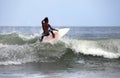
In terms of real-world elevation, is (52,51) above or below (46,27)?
below

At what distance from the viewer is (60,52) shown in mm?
16594

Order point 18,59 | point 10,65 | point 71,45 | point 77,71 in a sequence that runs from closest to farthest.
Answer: point 77,71 < point 10,65 < point 18,59 < point 71,45

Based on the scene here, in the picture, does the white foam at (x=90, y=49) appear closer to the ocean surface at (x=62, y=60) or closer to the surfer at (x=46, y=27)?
the ocean surface at (x=62, y=60)

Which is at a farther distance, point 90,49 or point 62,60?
point 90,49

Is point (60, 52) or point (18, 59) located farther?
point (60, 52)

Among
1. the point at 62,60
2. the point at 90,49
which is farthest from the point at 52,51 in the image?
the point at 90,49

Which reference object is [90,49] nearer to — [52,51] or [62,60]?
[52,51]

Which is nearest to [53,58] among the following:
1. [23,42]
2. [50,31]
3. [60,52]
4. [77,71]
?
[60,52]

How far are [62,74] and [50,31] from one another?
653cm

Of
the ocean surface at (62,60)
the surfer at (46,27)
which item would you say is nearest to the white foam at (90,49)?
the ocean surface at (62,60)

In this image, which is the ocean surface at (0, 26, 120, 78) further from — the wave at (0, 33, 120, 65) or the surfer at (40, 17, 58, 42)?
the surfer at (40, 17, 58, 42)

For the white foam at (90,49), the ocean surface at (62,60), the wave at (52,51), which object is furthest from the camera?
the white foam at (90,49)

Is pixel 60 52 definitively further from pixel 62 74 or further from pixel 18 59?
pixel 62 74

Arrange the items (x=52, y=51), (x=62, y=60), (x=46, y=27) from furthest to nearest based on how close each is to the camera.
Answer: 1. (x=46, y=27)
2. (x=52, y=51)
3. (x=62, y=60)
